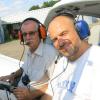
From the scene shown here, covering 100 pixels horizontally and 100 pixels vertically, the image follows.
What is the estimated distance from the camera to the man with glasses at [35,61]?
132 inches

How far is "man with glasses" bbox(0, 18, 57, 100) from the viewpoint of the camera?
3.36 meters

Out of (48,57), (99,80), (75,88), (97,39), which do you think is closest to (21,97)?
(48,57)

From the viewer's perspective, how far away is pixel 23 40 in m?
3.86

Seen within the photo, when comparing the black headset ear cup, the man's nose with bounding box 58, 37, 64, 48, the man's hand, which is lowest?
the man's hand

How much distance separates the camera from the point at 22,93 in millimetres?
3068

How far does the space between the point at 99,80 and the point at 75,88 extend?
24 centimetres

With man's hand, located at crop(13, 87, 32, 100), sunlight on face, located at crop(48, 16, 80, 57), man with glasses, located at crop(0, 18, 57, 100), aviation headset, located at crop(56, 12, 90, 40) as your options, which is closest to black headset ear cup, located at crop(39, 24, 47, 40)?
man with glasses, located at crop(0, 18, 57, 100)

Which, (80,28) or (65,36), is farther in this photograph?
(80,28)

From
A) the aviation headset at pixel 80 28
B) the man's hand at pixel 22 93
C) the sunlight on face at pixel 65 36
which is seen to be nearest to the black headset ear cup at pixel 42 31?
the man's hand at pixel 22 93

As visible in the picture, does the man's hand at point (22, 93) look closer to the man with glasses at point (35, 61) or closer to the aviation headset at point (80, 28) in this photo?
the man with glasses at point (35, 61)

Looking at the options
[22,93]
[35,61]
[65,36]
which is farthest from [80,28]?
[35,61]

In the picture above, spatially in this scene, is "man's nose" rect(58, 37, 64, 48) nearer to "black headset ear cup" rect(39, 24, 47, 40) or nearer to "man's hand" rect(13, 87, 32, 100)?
"man's hand" rect(13, 87, 32, 100)

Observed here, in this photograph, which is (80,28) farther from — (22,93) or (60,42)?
(22,93)

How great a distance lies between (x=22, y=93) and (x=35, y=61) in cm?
65
